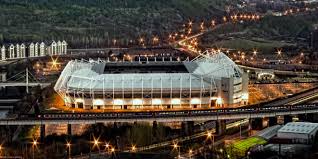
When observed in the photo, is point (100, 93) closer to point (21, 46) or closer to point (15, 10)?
point (21, 46)

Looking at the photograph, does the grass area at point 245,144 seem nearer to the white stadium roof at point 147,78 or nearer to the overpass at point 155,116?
the overpass at point 155,116

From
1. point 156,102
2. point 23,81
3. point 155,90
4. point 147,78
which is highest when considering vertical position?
point 147,78

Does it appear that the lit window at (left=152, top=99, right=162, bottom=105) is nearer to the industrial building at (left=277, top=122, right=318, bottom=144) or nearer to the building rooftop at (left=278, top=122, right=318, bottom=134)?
the building rooftop at (left=278, top=122, right=318, bottom=134)

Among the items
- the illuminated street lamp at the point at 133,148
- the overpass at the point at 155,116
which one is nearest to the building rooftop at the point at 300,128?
the overpass at the point at 155,116

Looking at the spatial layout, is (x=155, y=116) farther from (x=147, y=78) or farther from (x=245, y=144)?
(x=245, y=144)

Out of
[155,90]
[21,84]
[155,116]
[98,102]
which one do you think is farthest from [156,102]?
[21,84]

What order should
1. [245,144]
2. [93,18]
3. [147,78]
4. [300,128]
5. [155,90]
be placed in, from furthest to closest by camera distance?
[93,18]
[147,78]
[155,90]
[300,128]
[245,144]

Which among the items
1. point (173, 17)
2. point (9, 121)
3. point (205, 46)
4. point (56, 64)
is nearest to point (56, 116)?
point (9, 121)

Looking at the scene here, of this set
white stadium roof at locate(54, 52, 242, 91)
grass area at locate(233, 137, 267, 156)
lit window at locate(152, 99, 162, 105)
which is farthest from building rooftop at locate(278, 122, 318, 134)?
lit window at locate(152, 99, 162, 105)
